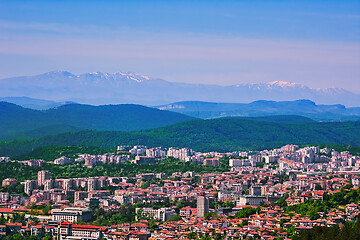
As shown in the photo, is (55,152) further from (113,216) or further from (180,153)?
(113,216)

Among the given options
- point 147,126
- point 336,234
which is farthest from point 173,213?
point 147,126

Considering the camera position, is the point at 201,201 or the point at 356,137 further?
the point at 356,137

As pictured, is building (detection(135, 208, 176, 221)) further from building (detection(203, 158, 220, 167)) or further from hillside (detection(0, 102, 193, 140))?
hillside (detection(0, 102, 193, 140))

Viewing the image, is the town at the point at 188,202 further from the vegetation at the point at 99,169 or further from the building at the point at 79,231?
the vegetation at the point at 99,169

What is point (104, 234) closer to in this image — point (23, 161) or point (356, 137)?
point (23, 161)

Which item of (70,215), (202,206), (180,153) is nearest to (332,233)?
(202,206)

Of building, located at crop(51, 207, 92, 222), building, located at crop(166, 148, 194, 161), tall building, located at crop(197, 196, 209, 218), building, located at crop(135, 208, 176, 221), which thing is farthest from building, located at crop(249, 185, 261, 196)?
building, located at crop(166, 148, 194, 161)
